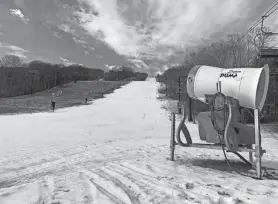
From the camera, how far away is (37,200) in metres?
3.44

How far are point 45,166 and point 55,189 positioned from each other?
2.60 meters

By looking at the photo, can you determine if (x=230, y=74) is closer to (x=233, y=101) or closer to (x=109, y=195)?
(x=233, y=101)

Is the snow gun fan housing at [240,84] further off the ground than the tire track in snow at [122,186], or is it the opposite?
the snow gun fan housing at [240,84]

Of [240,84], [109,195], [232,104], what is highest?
[240,84]

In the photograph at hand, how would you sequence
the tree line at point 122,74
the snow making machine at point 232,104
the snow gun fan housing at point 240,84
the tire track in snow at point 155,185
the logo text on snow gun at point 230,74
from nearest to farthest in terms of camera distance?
the tire track in snow at point 155,185, the snow making machine at point 232,104, the snow gun fan housing at point 240,84, the logo text on snow gun at point 230,74, the tree line at point 122,74

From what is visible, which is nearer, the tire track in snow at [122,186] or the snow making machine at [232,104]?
the tire track in snow at [122,186]

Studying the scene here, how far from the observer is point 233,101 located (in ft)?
17.9

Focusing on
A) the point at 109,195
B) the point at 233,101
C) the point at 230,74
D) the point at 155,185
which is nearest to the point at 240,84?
the point at 230,74

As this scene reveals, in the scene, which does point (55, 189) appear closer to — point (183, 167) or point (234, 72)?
point (183, 167)

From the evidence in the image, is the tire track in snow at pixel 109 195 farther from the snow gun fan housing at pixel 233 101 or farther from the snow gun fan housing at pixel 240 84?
the snow gun fan housing at pixel 240 84

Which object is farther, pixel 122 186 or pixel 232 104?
pixel 232 104

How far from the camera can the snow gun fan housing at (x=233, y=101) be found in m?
5.39

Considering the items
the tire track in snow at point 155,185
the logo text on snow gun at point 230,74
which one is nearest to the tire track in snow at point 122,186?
the tire track in snow at point 155,185

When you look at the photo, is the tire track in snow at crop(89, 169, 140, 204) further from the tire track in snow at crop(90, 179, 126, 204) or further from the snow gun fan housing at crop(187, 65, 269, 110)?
the snow gun fan housing at crop(187, 65, 269, 110)
